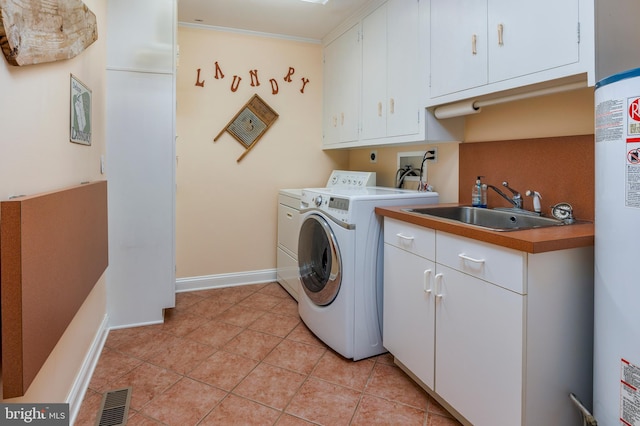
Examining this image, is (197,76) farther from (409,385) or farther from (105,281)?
(409,385)

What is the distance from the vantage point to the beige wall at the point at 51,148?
1103mm

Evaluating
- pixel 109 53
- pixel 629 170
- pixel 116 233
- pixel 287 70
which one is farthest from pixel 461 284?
pixel 287 70

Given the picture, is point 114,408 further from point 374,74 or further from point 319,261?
point 374,74

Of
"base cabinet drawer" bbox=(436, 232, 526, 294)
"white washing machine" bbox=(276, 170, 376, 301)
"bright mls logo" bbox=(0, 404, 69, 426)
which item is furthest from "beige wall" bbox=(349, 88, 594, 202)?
"bright mls logo" bbox=(0, 404, 69, 426)

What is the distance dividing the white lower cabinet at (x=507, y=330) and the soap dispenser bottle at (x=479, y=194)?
62 centimetres

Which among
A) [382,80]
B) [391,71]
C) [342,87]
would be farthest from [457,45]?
[342,87]

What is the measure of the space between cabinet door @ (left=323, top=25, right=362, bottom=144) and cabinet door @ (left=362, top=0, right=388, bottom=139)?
12 cm

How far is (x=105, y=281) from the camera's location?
2.47m

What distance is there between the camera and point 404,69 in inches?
94.3

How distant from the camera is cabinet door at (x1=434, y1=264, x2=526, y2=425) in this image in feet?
4.21

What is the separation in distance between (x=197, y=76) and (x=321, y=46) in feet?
4.16

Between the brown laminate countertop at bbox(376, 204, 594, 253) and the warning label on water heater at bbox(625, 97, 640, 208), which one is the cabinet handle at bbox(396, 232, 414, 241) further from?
the warning label on water heater at bbox(625, 97, 640, 208)

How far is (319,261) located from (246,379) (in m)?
0.85

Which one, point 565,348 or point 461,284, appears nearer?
point 565,348
